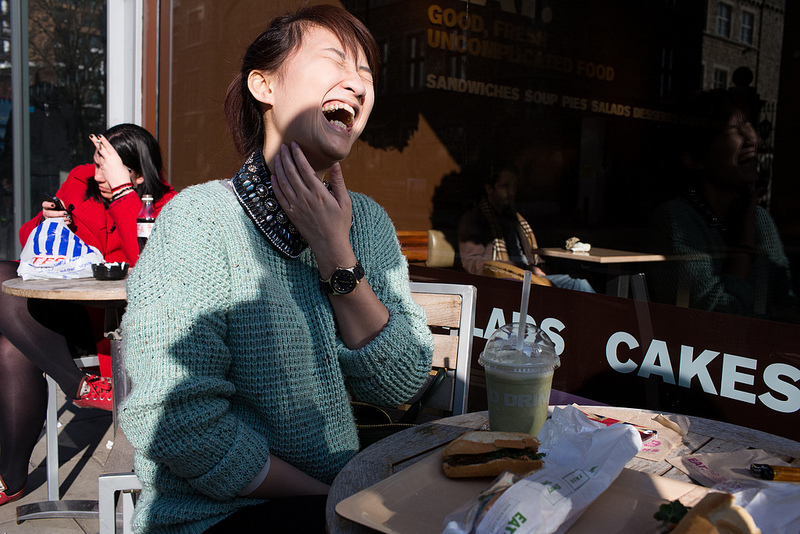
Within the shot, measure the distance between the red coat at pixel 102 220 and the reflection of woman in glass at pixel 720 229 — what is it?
8.53 ft

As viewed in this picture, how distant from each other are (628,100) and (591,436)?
2841mm

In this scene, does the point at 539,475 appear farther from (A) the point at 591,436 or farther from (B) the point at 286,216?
(B) the point at 286,216

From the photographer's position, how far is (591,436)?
3.23ft

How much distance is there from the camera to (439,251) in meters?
3.77

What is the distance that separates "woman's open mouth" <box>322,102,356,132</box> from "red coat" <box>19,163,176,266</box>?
6.35 ft

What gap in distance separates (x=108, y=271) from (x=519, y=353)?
7.63 ft

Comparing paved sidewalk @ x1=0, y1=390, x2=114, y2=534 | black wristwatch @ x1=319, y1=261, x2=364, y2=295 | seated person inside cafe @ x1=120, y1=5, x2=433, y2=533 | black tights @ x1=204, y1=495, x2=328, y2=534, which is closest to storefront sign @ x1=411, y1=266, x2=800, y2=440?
seated person inside cafe @ x1=120, y1=5, x2=433, y2=533

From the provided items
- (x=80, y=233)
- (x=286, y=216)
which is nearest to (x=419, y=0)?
(x=80, y=233)

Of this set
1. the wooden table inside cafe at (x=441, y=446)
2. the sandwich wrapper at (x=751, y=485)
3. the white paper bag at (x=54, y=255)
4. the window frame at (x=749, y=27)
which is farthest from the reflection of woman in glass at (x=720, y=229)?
the white paper bag at (x=54, y=255)

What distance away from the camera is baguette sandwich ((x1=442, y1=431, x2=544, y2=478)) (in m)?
0.96

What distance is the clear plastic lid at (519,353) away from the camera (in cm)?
119

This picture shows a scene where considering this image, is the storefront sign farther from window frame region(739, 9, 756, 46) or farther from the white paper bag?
the white paper bag

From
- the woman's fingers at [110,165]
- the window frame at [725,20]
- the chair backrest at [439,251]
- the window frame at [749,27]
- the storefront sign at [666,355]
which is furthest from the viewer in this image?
the chair backrest at [439,251]

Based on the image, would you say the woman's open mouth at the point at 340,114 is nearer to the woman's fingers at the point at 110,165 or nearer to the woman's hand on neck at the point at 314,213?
the woman's hand on neck at the point at 314,213
